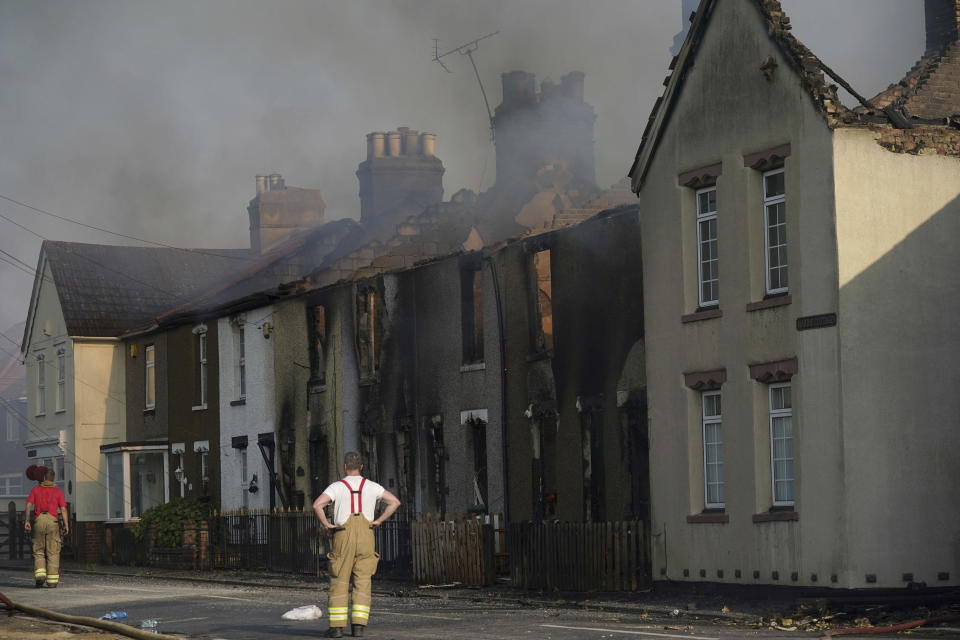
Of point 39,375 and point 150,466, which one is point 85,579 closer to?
point 150,466

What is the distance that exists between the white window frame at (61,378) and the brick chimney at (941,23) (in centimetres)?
2969

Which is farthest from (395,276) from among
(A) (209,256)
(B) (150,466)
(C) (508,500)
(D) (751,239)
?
(A) (209,256)

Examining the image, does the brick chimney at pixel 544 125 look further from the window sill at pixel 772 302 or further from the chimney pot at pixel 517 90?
the window sill at pixel 772 302

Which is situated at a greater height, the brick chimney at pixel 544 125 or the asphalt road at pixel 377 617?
the brick chimney at pixel 544 125

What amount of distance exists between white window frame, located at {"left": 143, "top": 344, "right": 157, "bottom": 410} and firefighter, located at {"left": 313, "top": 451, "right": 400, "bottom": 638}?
2922cm

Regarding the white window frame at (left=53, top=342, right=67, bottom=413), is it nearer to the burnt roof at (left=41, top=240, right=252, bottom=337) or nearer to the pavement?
the burnt roof at (left=41, top=240, right=252, bottom=337)

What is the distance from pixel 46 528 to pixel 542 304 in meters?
9.18

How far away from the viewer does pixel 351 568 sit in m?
14.7

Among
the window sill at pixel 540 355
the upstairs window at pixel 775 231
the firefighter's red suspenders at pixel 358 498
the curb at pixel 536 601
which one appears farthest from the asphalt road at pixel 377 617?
the window sill at pixel 540 355

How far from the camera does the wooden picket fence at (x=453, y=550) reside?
24172mm

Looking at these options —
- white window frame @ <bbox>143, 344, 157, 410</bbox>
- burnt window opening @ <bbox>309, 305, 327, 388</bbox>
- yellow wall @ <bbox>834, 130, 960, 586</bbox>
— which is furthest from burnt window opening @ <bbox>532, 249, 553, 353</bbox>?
white window frame @ <bbox>143, 344, 157, 410</bbox>

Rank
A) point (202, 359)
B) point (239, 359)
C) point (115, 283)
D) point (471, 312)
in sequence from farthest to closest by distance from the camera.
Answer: point (115, 283), point (202, 359), point (239, 359), point (471, 312)

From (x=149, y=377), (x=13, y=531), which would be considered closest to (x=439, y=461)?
(x=149, y=377)

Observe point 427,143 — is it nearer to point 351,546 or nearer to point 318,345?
point 318,345
